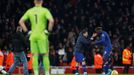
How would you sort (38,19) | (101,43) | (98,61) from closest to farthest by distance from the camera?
1. (38,19)
2. (101,43)
3. (98,61)

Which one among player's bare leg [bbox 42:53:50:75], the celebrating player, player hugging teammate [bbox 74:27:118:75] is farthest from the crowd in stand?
player's bare leg [bbox 42:53:50:75]

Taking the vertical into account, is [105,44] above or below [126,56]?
above

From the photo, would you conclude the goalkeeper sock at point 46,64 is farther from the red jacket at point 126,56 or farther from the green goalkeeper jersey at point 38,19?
the red jacket at point 126,56

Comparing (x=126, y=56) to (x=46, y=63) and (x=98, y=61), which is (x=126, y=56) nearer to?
(x=98, y=61)

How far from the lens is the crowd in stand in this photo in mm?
34812

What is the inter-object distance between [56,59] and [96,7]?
6750mm

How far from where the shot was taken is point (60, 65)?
34.1 meters

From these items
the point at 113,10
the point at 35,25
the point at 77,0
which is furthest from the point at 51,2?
the point at 35,25

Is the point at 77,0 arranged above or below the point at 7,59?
above

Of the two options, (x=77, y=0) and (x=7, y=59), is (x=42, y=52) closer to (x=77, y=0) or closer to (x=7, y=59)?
(x=7, y=59)

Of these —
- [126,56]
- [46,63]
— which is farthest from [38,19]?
[126,56]

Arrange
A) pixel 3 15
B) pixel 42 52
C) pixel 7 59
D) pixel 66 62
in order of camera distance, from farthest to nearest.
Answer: pixel 3 15 → pixel 66 62 → pixel 7 59 → pixel 42 52

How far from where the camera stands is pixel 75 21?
38000 mm

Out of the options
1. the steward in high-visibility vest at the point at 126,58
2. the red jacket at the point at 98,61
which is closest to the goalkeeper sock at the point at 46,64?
the red jacket at the point at 98,61
